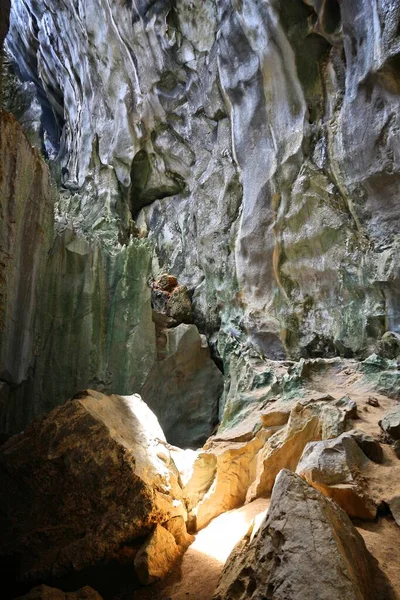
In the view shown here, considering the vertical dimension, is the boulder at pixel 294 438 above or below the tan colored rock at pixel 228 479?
above

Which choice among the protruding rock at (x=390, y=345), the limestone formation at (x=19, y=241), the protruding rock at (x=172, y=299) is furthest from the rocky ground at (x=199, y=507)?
the protruding rock at (x=172, y=299)

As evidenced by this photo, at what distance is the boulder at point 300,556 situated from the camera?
8.54 feet

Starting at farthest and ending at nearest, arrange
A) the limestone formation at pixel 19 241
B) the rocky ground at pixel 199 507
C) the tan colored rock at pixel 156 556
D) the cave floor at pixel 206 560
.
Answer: the limestone formation at pixel 19 241
the tan colored rock at pixel 156 556
the cave floor at pixel 206 560
the rocky ground at pixel 199 507

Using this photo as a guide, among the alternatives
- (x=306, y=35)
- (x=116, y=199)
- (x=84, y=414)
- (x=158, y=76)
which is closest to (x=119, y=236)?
(x=116, y=199)

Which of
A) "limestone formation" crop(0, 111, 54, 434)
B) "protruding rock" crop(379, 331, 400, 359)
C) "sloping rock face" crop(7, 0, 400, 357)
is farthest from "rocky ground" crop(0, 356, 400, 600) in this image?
"sloping rock face" crop(7, 0, 400, 357)

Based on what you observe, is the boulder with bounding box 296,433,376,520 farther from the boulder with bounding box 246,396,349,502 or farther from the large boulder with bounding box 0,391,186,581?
the large boulder with bounding box 0,391,186,581

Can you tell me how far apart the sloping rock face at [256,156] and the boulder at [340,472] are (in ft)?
12.5

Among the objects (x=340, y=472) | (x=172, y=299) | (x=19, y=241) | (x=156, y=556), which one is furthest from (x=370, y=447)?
(x=172, y=299)

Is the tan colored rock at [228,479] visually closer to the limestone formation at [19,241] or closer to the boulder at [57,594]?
the boulder at [57,594]

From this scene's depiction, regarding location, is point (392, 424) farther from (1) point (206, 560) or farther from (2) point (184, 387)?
(2) point (184, 387)

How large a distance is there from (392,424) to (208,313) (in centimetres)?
689

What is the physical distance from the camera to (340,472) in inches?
161

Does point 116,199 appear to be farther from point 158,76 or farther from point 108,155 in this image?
point 158,76

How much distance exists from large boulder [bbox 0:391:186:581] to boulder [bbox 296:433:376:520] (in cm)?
140
